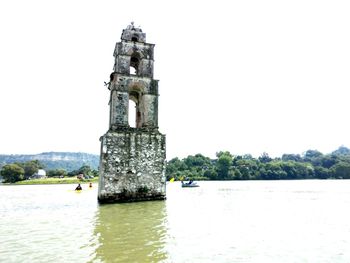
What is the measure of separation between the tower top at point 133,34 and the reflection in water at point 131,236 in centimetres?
1180

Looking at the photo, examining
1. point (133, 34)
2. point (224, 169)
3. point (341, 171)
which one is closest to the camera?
point (133, 34)

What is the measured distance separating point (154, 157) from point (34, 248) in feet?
32.2

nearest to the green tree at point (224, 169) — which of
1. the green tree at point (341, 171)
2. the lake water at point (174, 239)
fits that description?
the green tree at point (341, 171)

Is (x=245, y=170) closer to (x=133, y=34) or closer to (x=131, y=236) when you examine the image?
(x=133, y=34)

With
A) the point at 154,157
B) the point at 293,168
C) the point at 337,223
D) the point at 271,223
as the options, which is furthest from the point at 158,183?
the point at 293,168

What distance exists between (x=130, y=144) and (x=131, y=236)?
28.1ft

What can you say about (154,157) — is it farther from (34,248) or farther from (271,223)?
(34,248)

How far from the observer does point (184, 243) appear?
6.66m

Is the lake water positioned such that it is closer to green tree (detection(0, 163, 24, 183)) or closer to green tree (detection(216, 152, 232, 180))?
green tree (detection(0, 163, 24, 183))

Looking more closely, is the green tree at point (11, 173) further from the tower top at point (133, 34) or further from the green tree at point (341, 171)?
the green tree at point (341, 171)

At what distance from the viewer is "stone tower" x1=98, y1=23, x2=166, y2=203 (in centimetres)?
1502

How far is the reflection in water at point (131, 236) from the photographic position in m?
5.59

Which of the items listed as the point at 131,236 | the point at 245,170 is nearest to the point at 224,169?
the point at 245,170

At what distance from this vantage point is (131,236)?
24.0 ft
